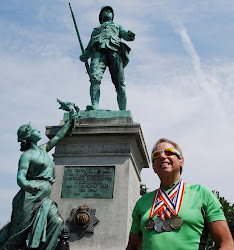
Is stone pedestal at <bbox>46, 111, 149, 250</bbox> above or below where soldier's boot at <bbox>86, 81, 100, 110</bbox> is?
below

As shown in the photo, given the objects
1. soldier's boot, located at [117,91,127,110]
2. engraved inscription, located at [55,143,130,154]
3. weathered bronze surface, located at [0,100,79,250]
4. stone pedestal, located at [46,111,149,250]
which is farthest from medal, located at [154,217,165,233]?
soldier's boot, located at [117,91,127,110]

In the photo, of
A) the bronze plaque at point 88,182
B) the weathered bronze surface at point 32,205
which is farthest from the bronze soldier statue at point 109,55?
the weathered bronze surface at point 32,205

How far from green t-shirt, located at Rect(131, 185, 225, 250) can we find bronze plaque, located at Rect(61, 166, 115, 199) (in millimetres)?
3386

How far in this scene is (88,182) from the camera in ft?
19.2

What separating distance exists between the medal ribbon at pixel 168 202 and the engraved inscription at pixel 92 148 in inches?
141

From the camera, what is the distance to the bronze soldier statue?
7.25 metres

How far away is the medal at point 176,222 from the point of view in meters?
2.23

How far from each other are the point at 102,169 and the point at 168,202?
3644mm

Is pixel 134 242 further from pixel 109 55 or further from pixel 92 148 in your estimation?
→ pixel 109 55

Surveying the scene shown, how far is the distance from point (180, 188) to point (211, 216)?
11.7 inches

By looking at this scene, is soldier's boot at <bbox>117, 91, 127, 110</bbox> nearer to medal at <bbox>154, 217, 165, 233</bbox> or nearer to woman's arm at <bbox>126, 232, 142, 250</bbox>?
woman's arm at <bbox>126, 232, 142, 250</bbox>

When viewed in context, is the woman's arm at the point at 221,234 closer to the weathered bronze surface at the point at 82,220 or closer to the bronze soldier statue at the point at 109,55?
the weathered bronze surface at the point at 82,220

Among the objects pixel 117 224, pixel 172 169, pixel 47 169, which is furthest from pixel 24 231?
pixel 172 169

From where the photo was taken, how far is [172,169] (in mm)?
2514
